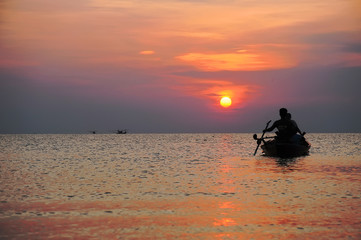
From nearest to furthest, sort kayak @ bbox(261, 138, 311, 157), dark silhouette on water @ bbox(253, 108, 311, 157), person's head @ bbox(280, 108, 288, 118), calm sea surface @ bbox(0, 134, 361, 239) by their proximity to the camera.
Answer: calm sea surface @ bbox(0, 134, 361, 239), person's head @ bbox(280, 108, 288, 118), dark silhouette on water @ bbox(253, 108, 311, 157), kayak @ bbox(261, 138, 311, 157)

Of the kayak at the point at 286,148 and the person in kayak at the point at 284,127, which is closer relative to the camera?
the person in kayak at the point at 284,127

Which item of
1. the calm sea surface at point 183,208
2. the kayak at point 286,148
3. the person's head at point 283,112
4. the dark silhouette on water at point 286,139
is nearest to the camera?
the calm sea surface at point 183,208

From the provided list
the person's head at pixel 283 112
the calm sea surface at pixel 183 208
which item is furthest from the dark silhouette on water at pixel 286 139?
the calm sea surface at pixel 183 208

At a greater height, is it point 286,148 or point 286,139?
point 286,139

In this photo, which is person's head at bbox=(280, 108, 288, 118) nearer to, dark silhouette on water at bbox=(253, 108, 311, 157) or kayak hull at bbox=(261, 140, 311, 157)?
dark silhouette on water at bbox=(253, 108, 311, 157)

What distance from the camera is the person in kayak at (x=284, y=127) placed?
40.8 metres

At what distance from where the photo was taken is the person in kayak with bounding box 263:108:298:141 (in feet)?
134

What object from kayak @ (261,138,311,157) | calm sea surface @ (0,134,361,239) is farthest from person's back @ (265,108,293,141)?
calm sea surface @ (0,134,361,239)

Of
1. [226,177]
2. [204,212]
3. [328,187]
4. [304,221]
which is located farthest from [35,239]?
[226,177]

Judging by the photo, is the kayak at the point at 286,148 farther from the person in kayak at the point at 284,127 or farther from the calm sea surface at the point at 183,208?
the calm sea surface at the point at 183,208

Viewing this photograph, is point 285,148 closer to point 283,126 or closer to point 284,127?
point 284,127

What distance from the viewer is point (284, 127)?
4162 centimetres

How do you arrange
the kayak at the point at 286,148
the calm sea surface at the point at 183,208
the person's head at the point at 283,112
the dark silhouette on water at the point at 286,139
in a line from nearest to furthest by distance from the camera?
the calm sea surface at the point at 183,208 < the person's head at the point at 283,112 < the dark silhouette on water at the point at 286,139 < the kayak at the point at 286,148

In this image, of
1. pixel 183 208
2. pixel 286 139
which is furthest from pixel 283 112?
pixel 183 208
